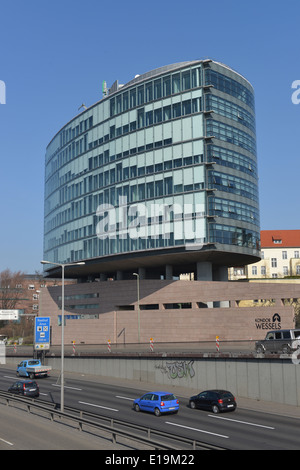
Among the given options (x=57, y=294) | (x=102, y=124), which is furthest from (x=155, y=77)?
(x=57, y=294)

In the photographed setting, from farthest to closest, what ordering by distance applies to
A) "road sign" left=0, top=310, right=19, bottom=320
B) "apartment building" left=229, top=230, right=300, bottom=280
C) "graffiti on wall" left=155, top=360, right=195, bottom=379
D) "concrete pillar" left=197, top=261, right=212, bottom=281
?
"apartment building" left=229, top=230, right=300, bottom=280 < "concrete pillar" left=197, top=261, right=212, bottom=281 < "road sign" left=0, top=310, right=19, bottom=320 < "graffiti on wall" left=155, top=360, right=195, bottom=379

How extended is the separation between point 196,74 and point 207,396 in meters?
48.8

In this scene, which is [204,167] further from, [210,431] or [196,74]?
[210,431]

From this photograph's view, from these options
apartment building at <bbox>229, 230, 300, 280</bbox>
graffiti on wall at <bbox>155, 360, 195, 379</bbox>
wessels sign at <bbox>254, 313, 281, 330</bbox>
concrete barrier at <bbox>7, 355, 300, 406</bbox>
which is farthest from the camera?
apartment building at <bbox>229, 230, 300, 280</bbox>

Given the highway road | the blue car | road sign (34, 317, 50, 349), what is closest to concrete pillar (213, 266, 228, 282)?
road sign (34, 317, 50, 349)

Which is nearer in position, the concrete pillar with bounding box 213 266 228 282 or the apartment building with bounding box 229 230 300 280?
the concrete pillar with bounding box 213 266 228 282

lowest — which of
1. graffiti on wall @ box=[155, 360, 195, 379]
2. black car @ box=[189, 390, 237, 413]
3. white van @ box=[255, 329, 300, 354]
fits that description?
black car @ box=[189, 390, 237, 413]

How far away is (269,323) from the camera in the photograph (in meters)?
60.3

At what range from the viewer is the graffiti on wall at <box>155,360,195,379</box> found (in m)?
42.2

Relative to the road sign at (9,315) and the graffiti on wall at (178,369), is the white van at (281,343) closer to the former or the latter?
the graffiti on wall at (178,369)

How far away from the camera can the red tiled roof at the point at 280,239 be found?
13700cm

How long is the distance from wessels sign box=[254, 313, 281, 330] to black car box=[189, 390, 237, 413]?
28503 mm

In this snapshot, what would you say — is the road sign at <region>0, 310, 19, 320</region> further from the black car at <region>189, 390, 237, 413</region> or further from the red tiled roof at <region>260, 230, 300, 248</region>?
the red tiled roof at <region>260, 230, 300, 248</region>

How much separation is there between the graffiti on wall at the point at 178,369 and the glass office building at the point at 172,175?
2307 centimetres
